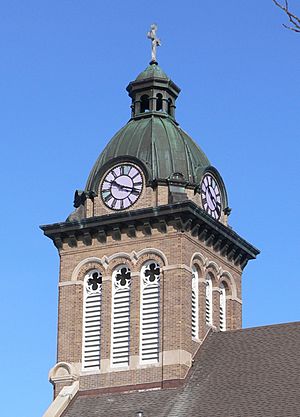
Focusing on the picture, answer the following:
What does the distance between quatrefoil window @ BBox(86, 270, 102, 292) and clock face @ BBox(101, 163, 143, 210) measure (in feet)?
8.03

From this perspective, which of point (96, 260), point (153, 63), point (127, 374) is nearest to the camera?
point (127, 374)

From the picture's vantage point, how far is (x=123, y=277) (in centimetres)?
3484

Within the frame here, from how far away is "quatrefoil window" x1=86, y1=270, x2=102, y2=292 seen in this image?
35281mm

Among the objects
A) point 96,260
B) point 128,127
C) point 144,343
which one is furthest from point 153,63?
point 144,343

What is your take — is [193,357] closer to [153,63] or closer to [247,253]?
[247,253]

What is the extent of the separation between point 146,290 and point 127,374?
3022 mm

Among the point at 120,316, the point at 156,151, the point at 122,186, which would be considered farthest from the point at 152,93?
the point at 120,316

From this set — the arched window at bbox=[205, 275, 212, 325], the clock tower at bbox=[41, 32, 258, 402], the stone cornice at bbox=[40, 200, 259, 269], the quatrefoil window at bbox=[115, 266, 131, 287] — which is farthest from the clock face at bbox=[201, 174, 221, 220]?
the quatrefoil window at bbox=[115, 266, 131, 287]

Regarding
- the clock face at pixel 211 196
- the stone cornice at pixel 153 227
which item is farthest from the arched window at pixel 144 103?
the stone cornice at pixel 153 227

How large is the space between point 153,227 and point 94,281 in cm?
305

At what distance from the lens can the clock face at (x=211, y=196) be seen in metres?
36.0

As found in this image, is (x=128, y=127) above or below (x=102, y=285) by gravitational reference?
above

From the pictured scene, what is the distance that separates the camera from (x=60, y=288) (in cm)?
3559

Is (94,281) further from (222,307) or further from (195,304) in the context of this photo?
(222,307)
